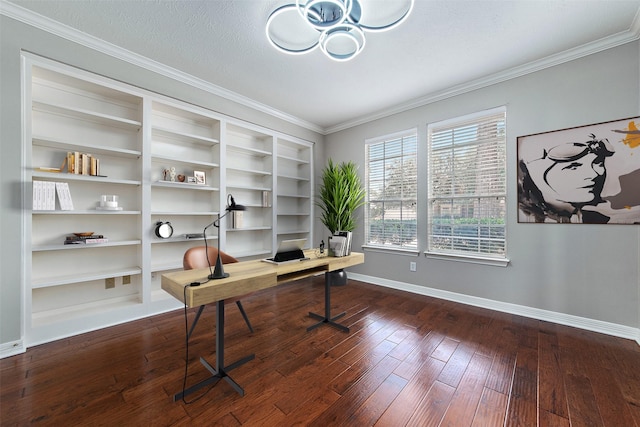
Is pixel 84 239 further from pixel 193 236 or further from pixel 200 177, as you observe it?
pixel 200 177

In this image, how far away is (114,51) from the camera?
248cm

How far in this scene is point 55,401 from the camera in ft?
4.93

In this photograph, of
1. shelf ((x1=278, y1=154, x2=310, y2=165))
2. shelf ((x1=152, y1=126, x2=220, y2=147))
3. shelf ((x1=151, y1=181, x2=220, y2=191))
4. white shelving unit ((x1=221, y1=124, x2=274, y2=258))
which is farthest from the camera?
shelf ((x1=278, y1=154, x2=310, y2=165))

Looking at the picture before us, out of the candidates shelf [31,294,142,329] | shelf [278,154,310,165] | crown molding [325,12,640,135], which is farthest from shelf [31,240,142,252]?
crown molding [325,12,640,135]

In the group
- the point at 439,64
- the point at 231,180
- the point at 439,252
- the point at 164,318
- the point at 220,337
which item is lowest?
the point at 164,318

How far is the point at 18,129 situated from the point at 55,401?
2.11m

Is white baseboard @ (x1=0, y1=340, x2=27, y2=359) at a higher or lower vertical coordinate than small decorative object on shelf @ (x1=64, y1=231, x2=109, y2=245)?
lower

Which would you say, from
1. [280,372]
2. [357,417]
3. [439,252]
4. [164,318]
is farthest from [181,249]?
[439,252]

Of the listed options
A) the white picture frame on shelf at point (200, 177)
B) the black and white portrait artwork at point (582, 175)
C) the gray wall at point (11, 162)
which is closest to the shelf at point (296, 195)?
the white picture frame on shelf at point (200, 177)

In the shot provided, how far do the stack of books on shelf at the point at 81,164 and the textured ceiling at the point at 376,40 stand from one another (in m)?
1.13

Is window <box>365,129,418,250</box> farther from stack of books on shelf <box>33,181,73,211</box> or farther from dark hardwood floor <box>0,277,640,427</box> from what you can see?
stack of books on shelf <box>33,181,73,211</box>

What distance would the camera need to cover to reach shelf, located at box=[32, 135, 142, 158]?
222 cm

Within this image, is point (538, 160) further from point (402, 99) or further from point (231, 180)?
point (231, 180)

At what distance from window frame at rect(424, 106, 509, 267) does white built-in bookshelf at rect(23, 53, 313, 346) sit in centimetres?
252
